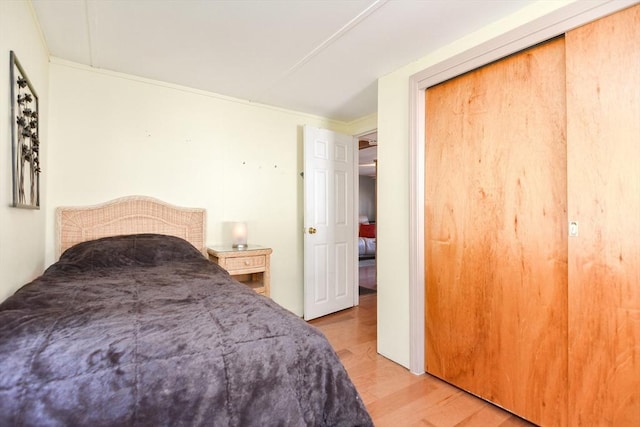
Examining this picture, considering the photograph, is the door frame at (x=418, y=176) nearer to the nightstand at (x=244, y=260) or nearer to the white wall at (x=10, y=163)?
the nightstand at (x=244, y=260)

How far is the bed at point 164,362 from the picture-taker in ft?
2.52

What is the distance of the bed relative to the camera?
2.52ft

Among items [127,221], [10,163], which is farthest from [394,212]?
[10,163]

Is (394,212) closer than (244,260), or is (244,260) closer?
(394,212)

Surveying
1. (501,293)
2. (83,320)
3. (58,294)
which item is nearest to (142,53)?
(58,294)

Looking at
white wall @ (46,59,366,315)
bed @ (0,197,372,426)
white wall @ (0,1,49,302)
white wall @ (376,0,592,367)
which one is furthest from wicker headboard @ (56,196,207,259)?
white wall @ (376,0,592,367)

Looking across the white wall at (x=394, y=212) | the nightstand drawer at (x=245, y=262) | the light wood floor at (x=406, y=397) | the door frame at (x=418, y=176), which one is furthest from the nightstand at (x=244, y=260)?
the door frame at (x=418, y=176)

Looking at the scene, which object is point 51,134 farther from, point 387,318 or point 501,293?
point 501,293

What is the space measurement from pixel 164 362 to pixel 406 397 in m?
1.69

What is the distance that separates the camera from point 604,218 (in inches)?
57.1

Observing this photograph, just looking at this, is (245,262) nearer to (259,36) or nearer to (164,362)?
(259,36)

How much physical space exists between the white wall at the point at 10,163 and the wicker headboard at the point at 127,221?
18 cm

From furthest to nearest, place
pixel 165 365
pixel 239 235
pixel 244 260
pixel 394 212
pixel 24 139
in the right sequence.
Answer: pixel 239 235 → pixel 244 260 → pixel 394 212 → pixel 24 139 → pixel 165 365

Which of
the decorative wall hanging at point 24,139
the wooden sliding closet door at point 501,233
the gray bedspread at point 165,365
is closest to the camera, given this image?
→ the gray bedspread at point 165,365
